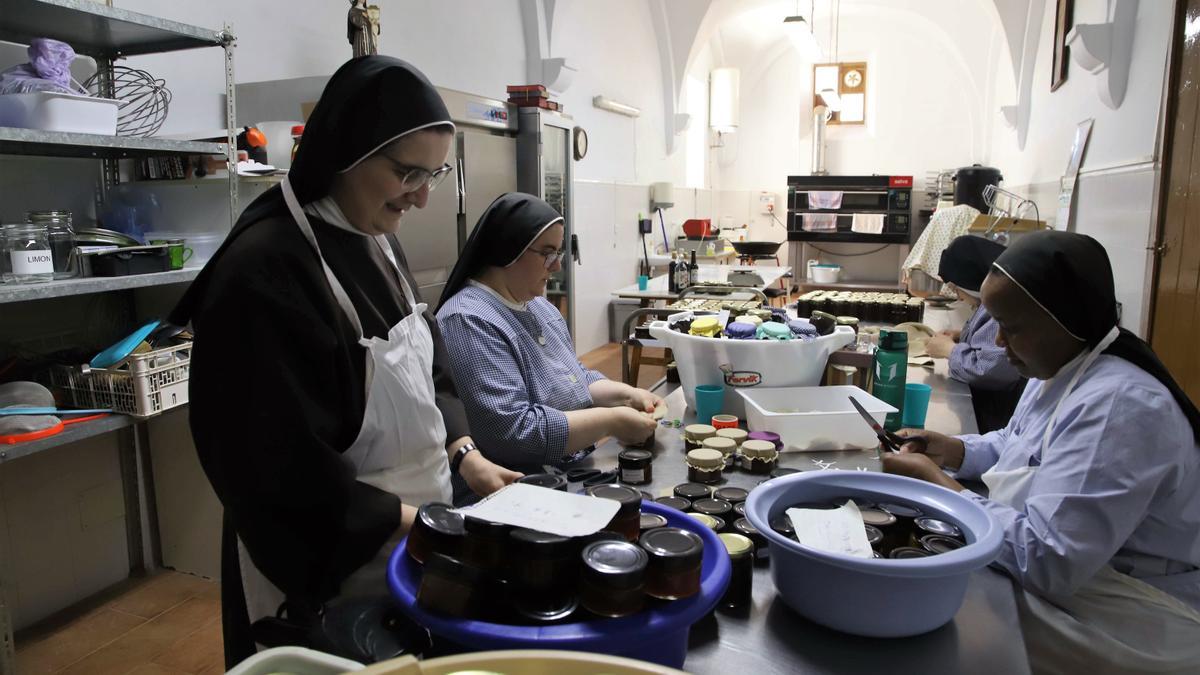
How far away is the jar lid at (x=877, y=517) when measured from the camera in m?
1.28

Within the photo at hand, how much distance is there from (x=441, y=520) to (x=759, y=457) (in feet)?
3.45

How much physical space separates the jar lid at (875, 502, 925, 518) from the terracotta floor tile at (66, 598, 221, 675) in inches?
102

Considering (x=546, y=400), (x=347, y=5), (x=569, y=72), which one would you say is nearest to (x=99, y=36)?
(x=347, y=5)

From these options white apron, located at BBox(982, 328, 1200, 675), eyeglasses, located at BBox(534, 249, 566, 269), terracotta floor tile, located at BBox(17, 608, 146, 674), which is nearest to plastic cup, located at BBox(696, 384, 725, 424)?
eyeglasses, located at BBox(534, 249, 566, 269)

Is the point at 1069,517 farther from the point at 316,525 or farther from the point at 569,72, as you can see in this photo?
the point at 569,72

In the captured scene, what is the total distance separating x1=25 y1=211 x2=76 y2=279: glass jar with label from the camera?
239 cm

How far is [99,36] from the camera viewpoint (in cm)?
269

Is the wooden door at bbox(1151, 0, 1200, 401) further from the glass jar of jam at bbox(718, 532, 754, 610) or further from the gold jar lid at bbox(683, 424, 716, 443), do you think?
the glass jar of jam at bbox(718, 532, 754, 610)

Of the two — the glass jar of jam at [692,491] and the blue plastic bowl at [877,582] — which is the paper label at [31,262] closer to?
the glass jar of jam at [692,491]

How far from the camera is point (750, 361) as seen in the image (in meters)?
2.26

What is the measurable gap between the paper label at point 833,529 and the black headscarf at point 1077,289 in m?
0.67

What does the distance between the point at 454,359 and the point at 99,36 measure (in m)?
1.93

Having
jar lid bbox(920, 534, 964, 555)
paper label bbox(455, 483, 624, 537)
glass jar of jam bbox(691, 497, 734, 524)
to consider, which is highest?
paper label bbox(455, 483, 624, 537)

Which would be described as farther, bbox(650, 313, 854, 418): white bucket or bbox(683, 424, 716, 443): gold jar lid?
bbox(650, 313, 854, 418): white bucket
